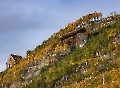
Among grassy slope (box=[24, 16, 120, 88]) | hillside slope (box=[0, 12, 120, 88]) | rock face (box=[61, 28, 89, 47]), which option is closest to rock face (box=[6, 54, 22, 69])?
hillside slope (box=[0, 12, 120, 88])

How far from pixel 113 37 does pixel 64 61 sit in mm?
8051

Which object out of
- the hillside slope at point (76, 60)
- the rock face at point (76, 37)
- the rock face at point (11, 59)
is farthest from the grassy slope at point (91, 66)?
the rock face at point (11, 59)

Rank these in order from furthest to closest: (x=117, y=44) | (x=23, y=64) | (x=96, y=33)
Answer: (x=23, y=64)
(x=96, y=33)
(x=117, y=44)

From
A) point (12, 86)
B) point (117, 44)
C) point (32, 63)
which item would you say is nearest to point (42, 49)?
point (32, 63)

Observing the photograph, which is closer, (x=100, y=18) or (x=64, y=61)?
(x=64, y=61)

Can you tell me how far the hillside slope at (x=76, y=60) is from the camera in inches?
2135

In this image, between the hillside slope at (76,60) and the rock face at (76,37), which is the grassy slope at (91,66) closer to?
the hillside slope at (76,60)

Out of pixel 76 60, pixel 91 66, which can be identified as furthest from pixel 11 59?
pixel 91 66

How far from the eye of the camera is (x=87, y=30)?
7031 cm

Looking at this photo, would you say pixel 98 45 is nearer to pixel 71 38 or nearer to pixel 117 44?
pixel 117 44

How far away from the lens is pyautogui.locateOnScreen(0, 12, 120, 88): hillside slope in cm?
5422

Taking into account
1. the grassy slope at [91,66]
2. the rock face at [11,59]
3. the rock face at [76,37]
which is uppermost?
the rock face at [11,59]

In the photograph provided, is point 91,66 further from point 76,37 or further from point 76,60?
point 76,37

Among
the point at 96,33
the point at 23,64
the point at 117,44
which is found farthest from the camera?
the point at 23,64
